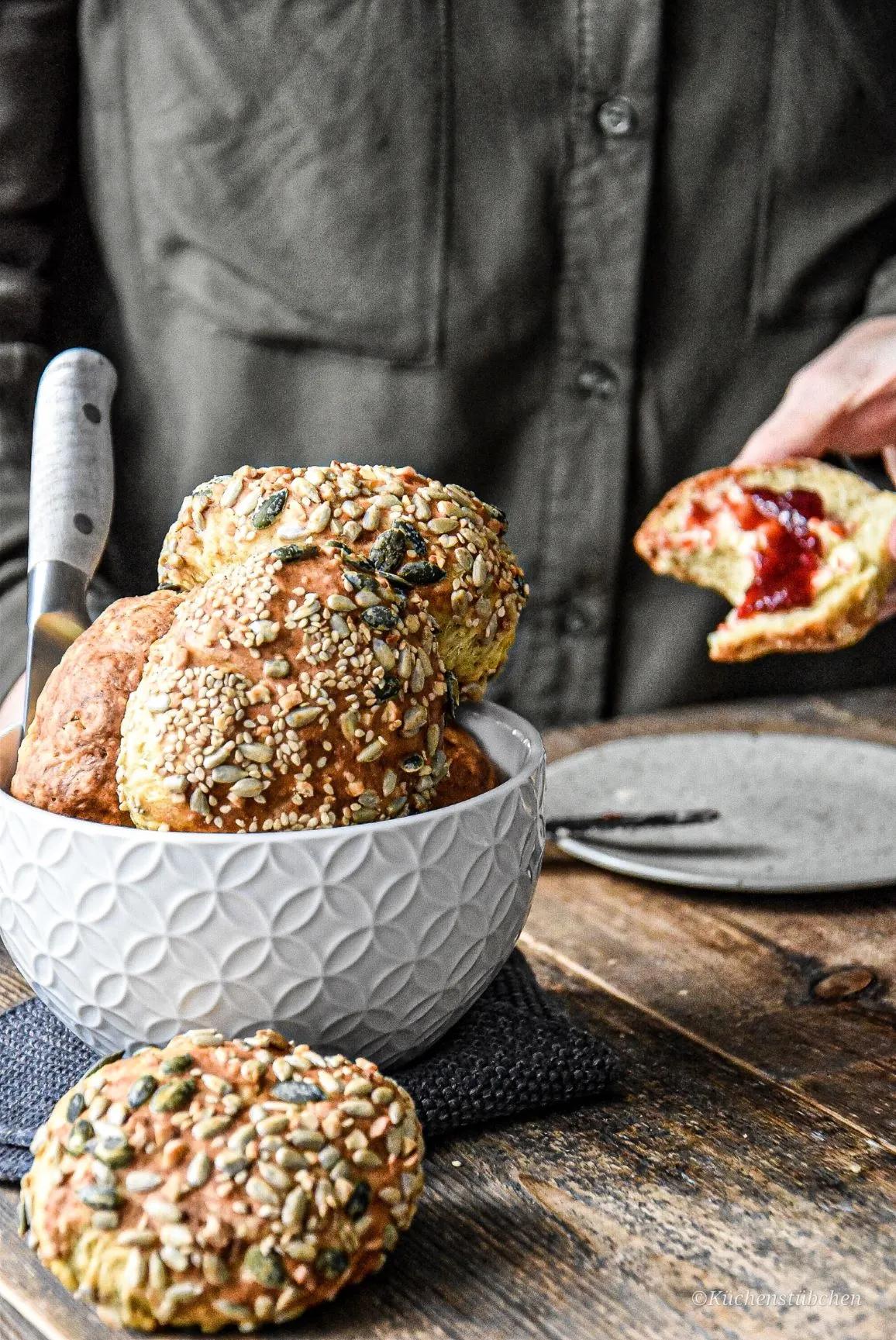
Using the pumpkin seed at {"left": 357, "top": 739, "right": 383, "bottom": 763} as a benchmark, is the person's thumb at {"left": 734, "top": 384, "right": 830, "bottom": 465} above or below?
above

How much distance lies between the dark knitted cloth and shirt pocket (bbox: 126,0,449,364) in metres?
1.10

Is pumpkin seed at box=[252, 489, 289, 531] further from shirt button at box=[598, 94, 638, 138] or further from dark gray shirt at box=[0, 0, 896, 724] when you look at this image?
shirt button at box=[598, 94, 638, 138]

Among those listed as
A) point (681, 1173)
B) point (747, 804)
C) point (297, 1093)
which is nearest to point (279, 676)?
point (297, 1093)

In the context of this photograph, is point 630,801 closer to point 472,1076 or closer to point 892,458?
point 472,1076

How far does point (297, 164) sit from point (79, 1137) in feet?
4.51

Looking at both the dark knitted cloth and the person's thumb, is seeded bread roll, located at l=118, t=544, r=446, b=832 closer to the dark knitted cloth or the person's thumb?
the dark knitted cloth

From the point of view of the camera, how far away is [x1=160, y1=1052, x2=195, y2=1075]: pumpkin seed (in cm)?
63

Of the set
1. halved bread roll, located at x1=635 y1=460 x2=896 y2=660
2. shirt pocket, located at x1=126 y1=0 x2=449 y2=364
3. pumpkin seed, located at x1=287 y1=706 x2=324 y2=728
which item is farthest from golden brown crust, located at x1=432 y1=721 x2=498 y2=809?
shirt pocket, located at x1=126 y1=0 x2=449 y2=364

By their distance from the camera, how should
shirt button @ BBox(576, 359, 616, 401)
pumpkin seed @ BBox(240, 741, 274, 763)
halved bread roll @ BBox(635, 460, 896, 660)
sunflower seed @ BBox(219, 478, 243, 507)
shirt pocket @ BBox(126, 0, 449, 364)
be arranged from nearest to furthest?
pumpkin seed @ BBox(240, 741, 274, 763), sunflower seed @ BBox(219, 478, 243, 507), halved bread roll @ BBox(635, 460, 896, 660), shirt pocket @ BBox(126, 0, 449, 364), shirt button @ BBox(576, 359, 616, 401)

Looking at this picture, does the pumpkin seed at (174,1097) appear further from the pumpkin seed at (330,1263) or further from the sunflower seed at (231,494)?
the sunflower seed at (231,494)

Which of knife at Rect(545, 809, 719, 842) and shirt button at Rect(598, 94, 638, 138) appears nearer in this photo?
knife at Rect(545, 809, 719, 842)

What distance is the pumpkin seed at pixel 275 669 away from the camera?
2.26ft

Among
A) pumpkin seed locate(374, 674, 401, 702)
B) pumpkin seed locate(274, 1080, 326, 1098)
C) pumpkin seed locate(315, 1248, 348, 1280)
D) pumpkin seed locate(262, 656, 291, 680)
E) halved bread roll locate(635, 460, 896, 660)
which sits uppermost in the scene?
pumpkin seed locate(262, 656, 291, 680)

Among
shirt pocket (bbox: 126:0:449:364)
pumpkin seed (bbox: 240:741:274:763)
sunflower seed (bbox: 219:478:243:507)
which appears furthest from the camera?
shirt pocket (bbox: 126:0:449:364)
